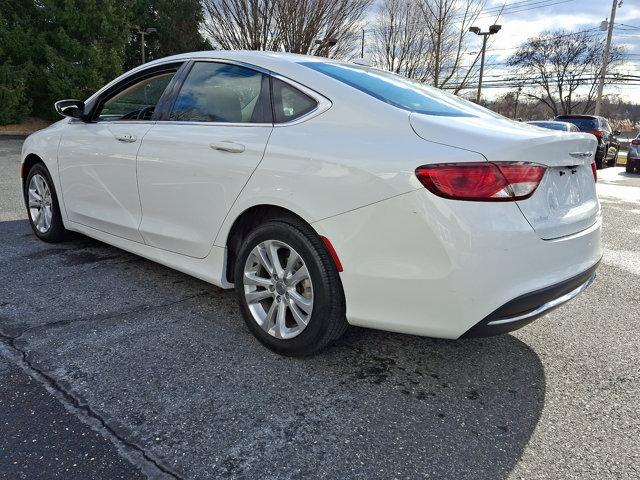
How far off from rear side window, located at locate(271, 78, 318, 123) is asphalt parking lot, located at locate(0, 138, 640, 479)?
4.34 feet

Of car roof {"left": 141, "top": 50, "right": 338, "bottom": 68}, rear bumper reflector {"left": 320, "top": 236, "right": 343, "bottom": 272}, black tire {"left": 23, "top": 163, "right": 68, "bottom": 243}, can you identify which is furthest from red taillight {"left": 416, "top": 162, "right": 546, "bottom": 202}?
black tire {"left": 23, "top": 163, "right": 68, "bottom": 243}

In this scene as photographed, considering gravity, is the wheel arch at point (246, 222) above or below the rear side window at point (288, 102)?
below

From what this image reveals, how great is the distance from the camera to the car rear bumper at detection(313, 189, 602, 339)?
2068 millimetres

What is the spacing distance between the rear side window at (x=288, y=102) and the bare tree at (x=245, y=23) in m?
17.6

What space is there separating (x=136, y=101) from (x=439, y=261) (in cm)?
283

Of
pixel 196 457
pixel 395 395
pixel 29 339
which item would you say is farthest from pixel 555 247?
pixel 29 339

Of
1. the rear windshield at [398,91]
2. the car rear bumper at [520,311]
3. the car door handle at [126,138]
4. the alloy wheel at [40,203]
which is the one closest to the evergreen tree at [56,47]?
the alloy wheel at [40,203]

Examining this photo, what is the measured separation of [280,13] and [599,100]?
23537 mm

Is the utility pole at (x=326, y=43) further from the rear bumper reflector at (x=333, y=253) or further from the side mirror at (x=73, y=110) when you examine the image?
the rear bumper reflector at (x=333, y=253)

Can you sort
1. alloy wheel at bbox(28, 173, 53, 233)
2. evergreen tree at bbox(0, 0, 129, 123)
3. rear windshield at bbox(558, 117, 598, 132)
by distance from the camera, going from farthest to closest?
evergreen tree at bbox(0, 0, 129, 123)
rear windshield at bbox(558, 117, 598, 132)
alloy wheel at bbox(28, 173, 53, 233)

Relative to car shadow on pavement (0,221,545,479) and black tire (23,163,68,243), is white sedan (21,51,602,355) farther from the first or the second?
black tire (23,163,68,243)

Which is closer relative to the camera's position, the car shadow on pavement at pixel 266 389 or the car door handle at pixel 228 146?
the car shadow on pavement at pixel 266 389

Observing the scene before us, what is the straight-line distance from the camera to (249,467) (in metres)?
1.88

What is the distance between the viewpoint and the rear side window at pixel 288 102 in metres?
2.65
